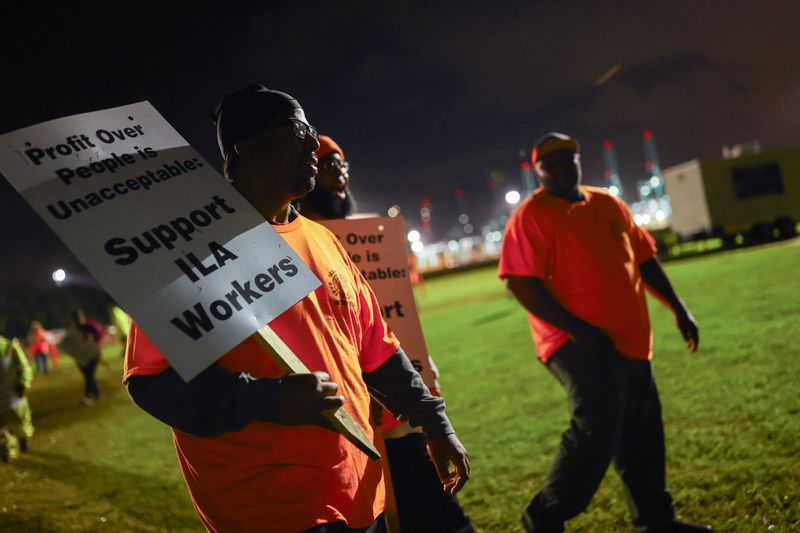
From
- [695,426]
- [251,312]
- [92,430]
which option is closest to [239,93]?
[251,312]

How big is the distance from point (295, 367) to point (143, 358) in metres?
0.43

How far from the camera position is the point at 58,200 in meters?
1.46

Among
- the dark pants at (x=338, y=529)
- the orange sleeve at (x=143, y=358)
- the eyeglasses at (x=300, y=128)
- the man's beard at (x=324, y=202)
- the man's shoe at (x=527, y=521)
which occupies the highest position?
the eyeglasses at (x=300, y=128)

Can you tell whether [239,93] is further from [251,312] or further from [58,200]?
[251,312]

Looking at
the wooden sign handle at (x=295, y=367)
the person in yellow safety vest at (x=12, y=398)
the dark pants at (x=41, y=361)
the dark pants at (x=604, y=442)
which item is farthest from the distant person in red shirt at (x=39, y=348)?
the wooden sign handle at (x=295, y=367)

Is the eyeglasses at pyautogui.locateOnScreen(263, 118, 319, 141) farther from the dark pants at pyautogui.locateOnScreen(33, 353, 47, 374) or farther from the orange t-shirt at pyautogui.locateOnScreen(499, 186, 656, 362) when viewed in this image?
the dark pants at pyautogui.locateOnScreen(33, 353, 47, 374)

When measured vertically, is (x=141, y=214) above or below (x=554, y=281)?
above

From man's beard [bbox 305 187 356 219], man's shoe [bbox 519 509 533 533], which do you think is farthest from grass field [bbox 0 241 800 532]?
man's beard [bbox 305 187 356 219]

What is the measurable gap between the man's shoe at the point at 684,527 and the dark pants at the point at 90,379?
12076 mm

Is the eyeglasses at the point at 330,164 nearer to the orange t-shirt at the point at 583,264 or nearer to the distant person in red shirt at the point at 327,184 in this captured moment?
the distant person in red shirt at the point at 327,184

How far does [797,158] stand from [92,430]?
3181 cm

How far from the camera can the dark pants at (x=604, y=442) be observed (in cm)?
310

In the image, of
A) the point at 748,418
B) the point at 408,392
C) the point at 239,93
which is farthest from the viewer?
the point at 748,418

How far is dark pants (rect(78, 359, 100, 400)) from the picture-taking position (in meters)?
12.2
